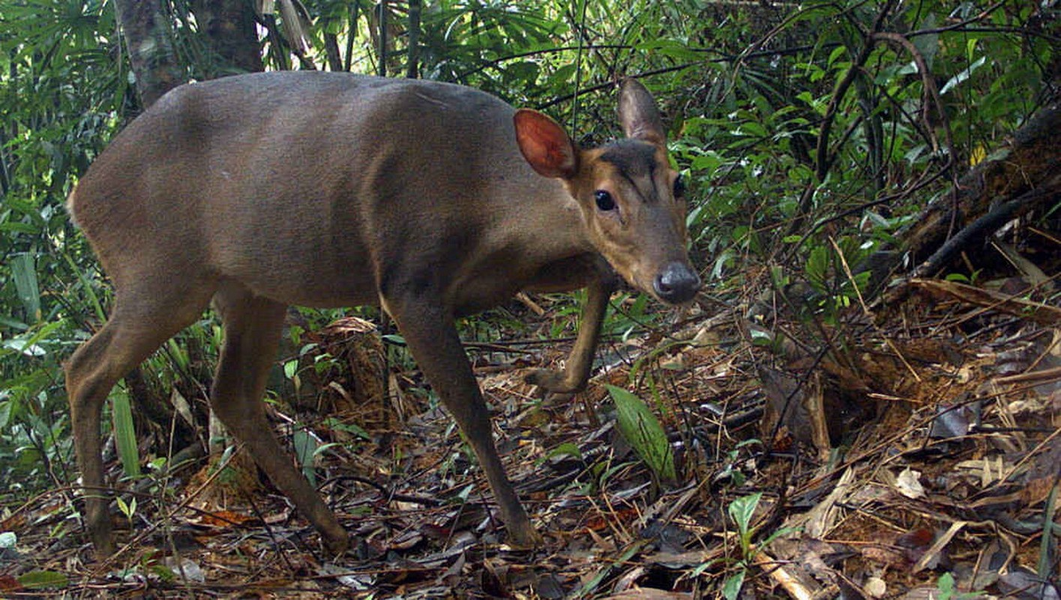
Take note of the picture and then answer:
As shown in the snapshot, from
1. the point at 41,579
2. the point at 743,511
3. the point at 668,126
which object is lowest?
the point at 41,579

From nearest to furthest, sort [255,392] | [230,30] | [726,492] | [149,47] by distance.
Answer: [726,492]
[255,392]
[149,47]
[230,30]

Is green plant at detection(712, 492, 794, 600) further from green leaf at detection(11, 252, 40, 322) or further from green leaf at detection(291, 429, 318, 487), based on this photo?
green leaf at detection(11, 252, 40, 322)

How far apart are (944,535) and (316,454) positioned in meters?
2.81

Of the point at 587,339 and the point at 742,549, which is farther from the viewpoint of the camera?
the point at 587,339

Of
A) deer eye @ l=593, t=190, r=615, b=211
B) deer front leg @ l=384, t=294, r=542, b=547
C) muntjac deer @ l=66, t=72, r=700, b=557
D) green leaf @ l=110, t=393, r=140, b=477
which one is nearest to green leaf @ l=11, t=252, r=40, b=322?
muntjac deer @ l=66, t=72, r=700, b=557

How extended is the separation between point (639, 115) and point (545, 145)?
1.74 ft

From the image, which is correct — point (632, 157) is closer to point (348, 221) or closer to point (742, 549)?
point (348, 221)

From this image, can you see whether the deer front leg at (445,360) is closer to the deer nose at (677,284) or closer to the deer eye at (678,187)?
the deer nose at (677,284)

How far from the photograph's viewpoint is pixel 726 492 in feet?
10.3

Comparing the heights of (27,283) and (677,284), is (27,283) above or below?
below

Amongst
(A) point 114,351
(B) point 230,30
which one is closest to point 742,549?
(A) point 114,351

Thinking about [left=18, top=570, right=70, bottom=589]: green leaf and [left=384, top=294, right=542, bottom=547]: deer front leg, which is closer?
[left=18, top=570, right=70, bottom=589]: green leaf

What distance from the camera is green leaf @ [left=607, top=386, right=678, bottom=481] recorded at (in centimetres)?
329

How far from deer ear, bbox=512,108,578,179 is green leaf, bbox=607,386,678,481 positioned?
31.4 inches
